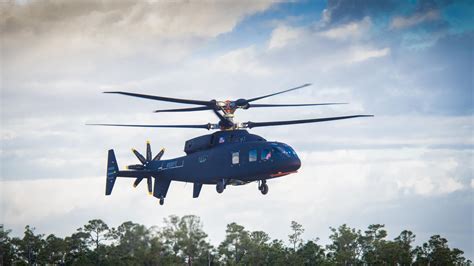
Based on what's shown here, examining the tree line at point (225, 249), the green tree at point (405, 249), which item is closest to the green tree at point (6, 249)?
the tree line at point (225, 249)

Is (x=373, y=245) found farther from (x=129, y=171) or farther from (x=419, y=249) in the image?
(x=129, y=171)

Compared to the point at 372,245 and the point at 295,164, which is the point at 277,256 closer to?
the point at 372,245

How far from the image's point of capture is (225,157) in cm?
7438

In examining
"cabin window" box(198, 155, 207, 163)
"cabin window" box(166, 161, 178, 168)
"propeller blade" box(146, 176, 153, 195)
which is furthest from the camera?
"propeller blade" box(146, 176, 153, 195)

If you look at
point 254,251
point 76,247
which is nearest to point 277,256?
point 254,251

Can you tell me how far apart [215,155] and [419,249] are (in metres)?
82.8

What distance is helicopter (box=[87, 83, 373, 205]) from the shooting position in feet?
234

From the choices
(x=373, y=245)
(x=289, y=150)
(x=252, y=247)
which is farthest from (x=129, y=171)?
(x=373, y=245)

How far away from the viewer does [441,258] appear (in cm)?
14788

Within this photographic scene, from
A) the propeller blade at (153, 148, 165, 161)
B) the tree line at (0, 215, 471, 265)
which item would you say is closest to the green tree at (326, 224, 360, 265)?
the tree line at (0, 215, 471, 265)

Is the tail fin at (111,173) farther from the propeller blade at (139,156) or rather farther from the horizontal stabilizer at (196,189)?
the horizontal stabilizer at (196,189)

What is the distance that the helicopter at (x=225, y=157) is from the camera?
71.4 m

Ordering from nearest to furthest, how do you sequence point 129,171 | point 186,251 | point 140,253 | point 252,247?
point 129,171 → point 140,253 → point 186,251 → point 252,247

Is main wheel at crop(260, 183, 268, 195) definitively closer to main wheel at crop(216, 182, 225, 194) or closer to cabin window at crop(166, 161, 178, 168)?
main wheel at crop(216, 182, 225, 194)
